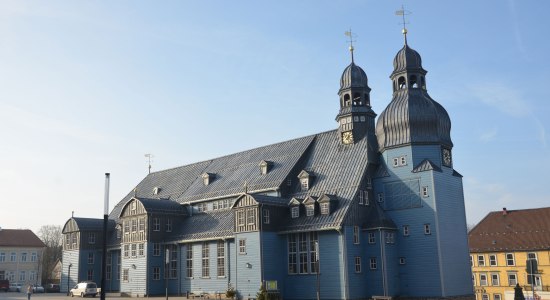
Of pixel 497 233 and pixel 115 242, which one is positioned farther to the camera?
pixel 497 233

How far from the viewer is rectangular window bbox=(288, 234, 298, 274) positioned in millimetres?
49062

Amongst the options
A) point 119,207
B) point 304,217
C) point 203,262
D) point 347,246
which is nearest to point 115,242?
point 119,207

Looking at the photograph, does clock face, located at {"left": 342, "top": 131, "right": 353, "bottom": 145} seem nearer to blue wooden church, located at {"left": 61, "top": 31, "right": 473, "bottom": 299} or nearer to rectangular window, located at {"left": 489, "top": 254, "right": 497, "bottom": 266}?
blue wooden church, located at {"left": 61, "top": 31, "right": 473, "bottom": 299}

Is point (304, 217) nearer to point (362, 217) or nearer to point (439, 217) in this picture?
point (362, 217)

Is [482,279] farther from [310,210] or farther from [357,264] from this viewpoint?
[310,210]

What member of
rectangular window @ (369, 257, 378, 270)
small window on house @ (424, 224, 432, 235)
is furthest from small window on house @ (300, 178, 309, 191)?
small window on house @ (424, 224, 432, 235)

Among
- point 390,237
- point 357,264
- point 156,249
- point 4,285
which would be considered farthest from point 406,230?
point 4,285

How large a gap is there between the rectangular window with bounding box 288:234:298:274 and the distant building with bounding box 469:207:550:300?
30147 mm

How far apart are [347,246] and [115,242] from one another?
1258 inches

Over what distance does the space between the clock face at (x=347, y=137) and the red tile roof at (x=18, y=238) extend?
59.3 m

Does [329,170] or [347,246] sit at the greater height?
[329,170]

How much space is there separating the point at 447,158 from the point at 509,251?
27172 millimetres

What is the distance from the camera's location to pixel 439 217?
152ft

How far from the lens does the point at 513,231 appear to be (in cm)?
7219
